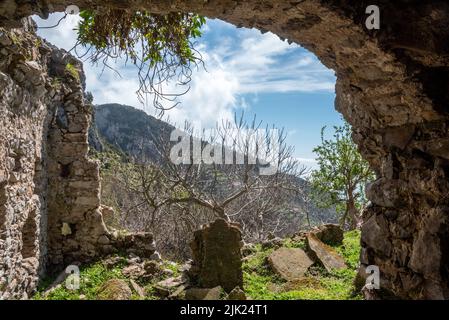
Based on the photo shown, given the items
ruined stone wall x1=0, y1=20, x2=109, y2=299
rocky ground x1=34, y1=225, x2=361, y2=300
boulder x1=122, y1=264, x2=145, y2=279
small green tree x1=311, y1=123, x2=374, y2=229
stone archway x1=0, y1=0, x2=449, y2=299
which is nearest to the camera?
stone archway x1=0, y1=0, x2=449, y2=299

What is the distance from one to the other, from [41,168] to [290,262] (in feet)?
17.2

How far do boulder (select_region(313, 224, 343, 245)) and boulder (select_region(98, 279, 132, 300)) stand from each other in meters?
5.10

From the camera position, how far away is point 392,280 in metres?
2.83

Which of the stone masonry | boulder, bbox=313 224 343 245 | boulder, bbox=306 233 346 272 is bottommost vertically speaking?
boulder, bbox=306 233 346 272

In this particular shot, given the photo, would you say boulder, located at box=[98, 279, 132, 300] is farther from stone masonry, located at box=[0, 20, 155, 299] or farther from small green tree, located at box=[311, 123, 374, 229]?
small green tree, located at box=[311, 123, 374, 229]

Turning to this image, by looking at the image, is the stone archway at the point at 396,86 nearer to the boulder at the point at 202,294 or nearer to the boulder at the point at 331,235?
the boulder at the point at 202,294

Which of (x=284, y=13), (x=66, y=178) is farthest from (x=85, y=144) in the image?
(x=284, y=13)

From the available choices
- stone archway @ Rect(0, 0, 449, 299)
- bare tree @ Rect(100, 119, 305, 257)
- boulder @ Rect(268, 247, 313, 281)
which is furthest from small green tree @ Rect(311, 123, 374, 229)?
stone archway @ Rect(0, 0, 449, 299)

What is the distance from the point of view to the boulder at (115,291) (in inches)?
238

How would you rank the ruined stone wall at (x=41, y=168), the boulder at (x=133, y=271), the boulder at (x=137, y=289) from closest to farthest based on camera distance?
the ruined stone wall at (x=41, y=168)
the boulder at (x=137, y=289)
the boulder at (x=133, y=271)

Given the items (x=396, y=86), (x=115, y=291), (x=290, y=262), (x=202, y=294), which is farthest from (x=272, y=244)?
(x=396, y=86)

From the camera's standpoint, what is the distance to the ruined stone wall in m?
5.17

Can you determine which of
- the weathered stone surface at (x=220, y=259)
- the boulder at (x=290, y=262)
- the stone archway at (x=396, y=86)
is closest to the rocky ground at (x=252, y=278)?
the boulder at (x=290, y=262)
